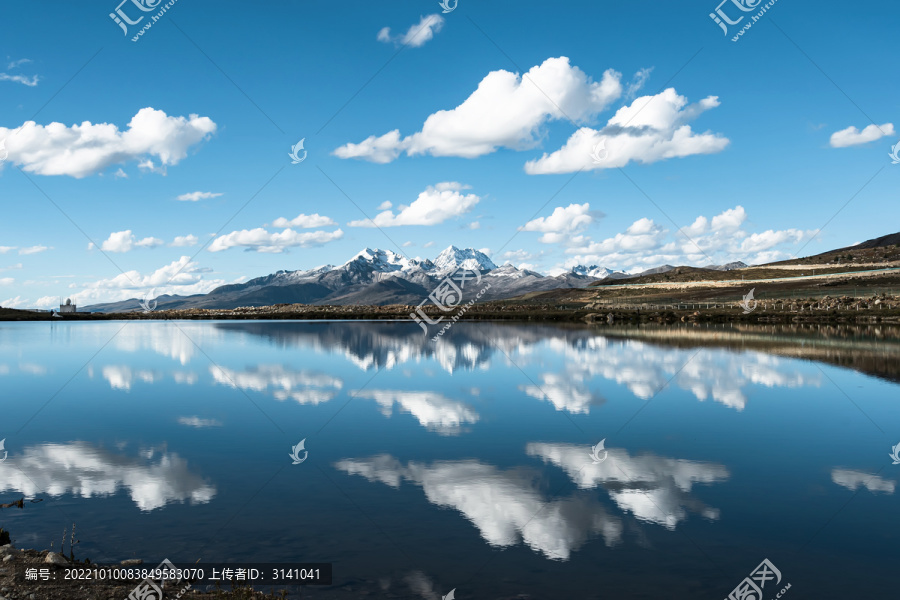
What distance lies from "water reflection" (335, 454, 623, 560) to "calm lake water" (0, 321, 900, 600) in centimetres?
6

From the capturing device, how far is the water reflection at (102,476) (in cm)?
1376

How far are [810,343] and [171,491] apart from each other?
5561 centimetres

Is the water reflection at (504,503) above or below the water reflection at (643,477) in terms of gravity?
above

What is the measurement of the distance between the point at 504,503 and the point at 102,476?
994 cm

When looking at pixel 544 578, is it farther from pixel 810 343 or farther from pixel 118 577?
pixel 810 343

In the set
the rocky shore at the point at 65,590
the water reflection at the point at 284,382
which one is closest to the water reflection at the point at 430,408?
the water reflection at the point at 284,382

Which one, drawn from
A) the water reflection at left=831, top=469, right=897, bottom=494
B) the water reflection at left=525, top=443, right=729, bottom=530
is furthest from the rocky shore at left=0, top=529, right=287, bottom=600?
the water reflection at left=831, top=469, right=897, bottom=494

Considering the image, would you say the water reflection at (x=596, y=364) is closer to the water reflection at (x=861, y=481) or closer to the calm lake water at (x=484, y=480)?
the calm lake water at (x=484, y=480)

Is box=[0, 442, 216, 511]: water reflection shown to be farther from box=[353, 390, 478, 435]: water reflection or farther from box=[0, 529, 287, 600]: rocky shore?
box=[353, 390, 478, 435]: water reflection

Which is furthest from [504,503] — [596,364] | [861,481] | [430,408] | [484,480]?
[596,364]

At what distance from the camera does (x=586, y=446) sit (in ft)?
59.5

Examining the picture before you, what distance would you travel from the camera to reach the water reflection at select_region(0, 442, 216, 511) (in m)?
13.8

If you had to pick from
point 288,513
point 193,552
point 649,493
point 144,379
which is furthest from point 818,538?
point 144,379

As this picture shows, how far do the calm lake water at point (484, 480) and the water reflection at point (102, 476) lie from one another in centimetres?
9
